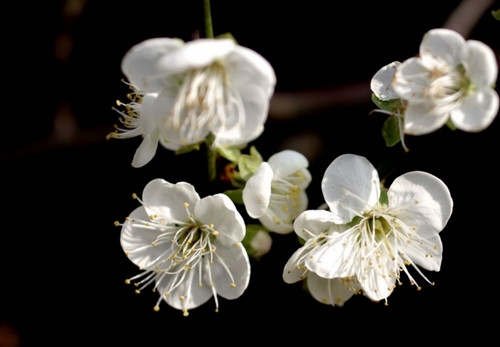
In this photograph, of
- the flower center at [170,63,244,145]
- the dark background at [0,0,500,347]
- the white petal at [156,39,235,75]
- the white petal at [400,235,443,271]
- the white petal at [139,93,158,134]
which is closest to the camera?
the white petal at [156,39,235,75]

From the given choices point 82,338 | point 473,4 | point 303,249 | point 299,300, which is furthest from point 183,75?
point 82,338

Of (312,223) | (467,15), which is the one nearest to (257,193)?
(312,223)

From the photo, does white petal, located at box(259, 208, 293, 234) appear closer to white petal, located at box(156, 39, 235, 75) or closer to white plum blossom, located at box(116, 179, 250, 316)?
white plum blossom, located at box(116, 179, 250, 316)

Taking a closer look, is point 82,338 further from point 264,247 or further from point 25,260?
point 264,247

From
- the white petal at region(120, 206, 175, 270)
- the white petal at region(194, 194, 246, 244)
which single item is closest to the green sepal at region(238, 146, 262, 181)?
the white petal at region(194, 194, 246, 244)

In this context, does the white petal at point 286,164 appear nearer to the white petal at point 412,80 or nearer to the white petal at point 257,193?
the white petal at point 257,193

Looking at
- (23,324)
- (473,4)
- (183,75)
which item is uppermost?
(183,75)

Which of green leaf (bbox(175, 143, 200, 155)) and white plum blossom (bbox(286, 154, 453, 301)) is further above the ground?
green leaf (bbox(175, 143, 200, 155))
